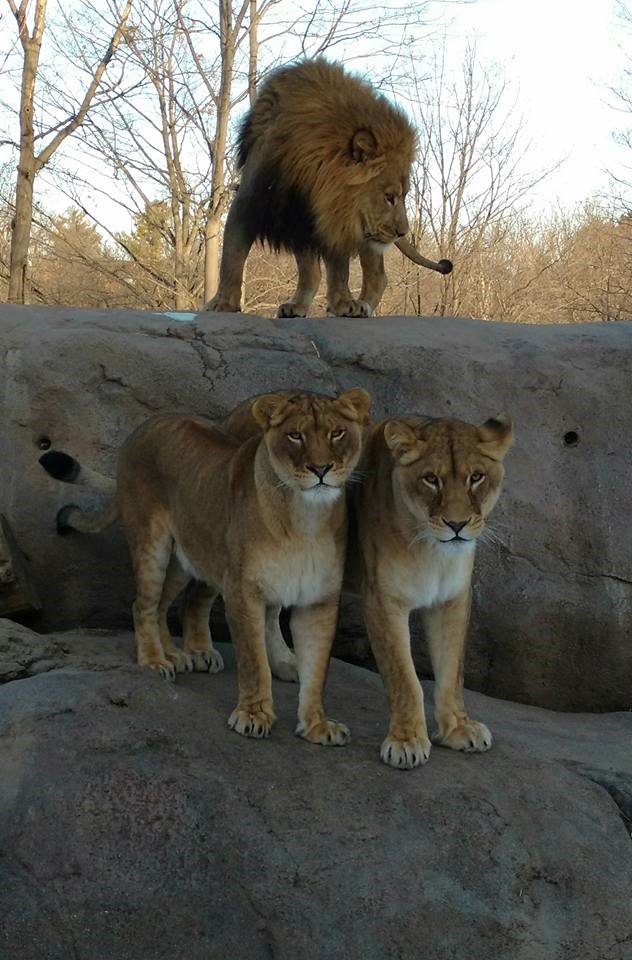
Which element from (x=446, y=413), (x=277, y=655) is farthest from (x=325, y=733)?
(x=446, y=413)

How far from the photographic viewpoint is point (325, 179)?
5895mm

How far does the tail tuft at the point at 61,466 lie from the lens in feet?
15.2

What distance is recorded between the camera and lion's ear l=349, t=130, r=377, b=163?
231 inches

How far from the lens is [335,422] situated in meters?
3.57

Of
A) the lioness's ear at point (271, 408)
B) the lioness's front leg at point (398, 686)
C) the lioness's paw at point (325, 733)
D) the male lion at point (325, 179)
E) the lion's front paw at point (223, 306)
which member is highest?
the male lion at point (325, 179)

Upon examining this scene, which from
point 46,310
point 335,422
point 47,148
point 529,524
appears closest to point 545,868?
point 335,422

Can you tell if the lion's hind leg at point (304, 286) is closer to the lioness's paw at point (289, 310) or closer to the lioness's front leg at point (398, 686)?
the lioness's paw at point (289, 310)

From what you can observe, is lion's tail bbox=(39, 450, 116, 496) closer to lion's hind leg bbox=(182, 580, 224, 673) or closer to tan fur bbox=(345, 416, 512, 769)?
lion's hind leg bbox=(182, 580, 224, 673)

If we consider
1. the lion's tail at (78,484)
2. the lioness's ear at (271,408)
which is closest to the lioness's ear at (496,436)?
the lioness's ear at (271,408)

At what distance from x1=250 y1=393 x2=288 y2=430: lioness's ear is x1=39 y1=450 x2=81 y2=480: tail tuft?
4.38 ft

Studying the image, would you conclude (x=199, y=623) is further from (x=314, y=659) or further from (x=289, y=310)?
(x=289, y=310)

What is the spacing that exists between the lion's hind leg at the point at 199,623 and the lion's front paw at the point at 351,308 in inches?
78.6

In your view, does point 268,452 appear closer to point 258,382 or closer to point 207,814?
point 207,814

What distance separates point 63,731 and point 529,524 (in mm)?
2707
